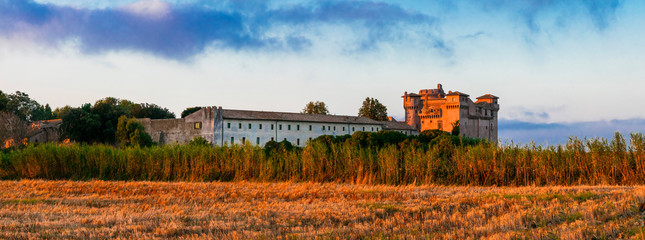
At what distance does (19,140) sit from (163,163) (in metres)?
29.8

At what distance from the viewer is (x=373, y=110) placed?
83312 mm

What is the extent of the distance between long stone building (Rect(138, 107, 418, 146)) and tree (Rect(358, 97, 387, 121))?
20732 millimetres

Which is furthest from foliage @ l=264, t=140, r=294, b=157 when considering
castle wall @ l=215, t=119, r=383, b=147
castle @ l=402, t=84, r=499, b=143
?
castle @ l=402, t=84, r=499, b=143

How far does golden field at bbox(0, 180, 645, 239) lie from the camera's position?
6664 mm

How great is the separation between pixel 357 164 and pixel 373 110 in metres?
67.9

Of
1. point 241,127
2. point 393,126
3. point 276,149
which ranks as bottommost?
point 276,149

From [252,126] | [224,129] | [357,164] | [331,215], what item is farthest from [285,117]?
[331,215]

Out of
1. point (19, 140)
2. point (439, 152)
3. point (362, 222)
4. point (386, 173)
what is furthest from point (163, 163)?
point (19, 140)

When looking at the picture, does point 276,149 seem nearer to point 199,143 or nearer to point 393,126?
point 199,143

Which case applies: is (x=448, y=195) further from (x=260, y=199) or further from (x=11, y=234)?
(x=11, y=234)

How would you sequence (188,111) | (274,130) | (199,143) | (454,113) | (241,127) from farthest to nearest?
1. (454,113)
2. (188,111)
3. (274,130)
4. (241,127)
5. (199,143)

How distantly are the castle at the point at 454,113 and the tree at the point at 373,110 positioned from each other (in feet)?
25.9

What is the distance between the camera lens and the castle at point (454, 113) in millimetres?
82125

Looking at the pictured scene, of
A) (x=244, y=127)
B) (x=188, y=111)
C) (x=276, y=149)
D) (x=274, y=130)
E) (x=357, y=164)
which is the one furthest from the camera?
(x=188, y=111)
